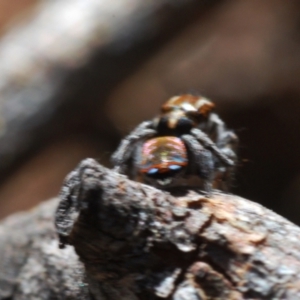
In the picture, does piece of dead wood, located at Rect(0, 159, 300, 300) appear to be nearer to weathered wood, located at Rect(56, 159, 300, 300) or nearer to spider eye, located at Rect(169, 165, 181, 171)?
weathered wood, located at Rect(56, 159, 300, 300)

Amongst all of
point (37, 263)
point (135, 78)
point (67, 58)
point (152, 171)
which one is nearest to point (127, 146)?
point (152, 171)

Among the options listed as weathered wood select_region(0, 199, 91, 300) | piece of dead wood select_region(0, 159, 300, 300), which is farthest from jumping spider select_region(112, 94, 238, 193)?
weathered wood select_region(0, 199, 91, 300)

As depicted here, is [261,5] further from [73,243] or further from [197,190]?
[73,243]

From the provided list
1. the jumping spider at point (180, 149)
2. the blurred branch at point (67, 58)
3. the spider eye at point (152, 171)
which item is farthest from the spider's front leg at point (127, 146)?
the blurred branch at point (67, 58)

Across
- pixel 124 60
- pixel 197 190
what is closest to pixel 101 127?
pixel 124 60

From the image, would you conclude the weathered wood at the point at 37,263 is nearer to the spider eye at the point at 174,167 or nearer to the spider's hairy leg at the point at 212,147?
the spider eye at the point at 174,167

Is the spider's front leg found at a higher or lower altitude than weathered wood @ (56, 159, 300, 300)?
higher

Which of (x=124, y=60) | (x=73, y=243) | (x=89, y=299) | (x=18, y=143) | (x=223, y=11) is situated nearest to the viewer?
(x=73, y=243)
